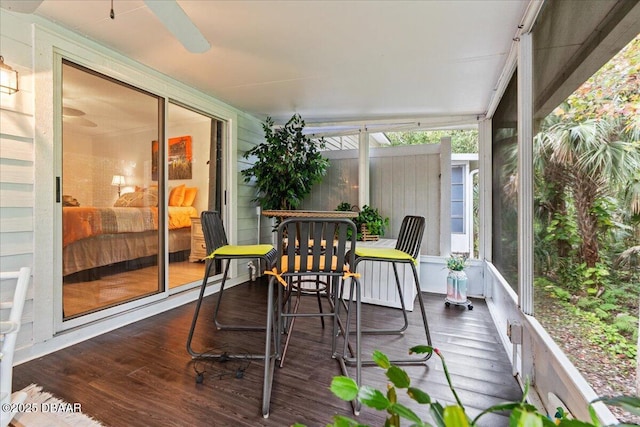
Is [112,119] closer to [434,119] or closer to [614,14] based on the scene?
[614,14]

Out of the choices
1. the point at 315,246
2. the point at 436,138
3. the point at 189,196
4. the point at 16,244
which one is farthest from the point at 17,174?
the point at 436,138

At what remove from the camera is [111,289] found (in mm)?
2564

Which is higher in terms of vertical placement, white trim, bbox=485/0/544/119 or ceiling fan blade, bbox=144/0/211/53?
white trim, bbox=485/0/544/119

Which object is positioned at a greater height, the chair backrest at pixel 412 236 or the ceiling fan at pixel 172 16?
the ceiling fan at pixel 172 16

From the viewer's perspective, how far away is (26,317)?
6.34 feet

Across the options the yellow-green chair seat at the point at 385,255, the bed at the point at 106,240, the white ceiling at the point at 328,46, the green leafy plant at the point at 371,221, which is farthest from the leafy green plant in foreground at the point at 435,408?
the green leafy plant at the point at 371,221

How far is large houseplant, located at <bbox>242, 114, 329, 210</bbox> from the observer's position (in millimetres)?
3791

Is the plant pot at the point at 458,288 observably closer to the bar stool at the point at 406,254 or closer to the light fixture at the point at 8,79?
the bar stool at the point at 406,254

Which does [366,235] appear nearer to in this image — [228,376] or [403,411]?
[228,376]

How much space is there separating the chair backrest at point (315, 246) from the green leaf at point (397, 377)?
95 cm

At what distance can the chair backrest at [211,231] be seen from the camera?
196 centimetres

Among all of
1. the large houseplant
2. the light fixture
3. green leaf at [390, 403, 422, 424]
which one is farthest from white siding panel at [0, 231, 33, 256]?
green leaf at [390, 403, 422, 424]

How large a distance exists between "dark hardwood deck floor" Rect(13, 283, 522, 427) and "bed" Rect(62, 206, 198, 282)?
1.89 ft

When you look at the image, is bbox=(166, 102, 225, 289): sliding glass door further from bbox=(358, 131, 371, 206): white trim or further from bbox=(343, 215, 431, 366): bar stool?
bbox=(343, 215, 431, 366): bar stool
